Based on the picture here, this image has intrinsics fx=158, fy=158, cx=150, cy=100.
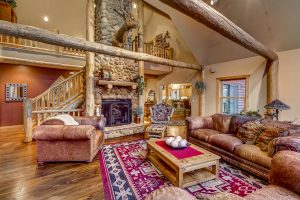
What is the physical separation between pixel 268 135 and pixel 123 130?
377 centimetres

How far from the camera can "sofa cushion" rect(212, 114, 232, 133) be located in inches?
142

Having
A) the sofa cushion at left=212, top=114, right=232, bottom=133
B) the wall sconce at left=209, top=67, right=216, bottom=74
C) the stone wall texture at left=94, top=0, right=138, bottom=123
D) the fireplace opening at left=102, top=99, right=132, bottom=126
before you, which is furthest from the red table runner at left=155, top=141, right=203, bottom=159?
the wall sconce at left=209, top=67, right=216, bottom=74

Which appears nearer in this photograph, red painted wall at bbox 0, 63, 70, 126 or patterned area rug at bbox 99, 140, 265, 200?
patterned area rug at bbox 99, 140, 265, 200

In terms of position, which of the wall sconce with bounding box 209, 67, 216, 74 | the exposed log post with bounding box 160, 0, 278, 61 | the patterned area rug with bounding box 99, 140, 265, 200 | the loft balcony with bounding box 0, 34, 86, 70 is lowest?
the patterned area rug with bounding box 99, 140, 265, 200

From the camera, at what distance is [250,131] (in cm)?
292

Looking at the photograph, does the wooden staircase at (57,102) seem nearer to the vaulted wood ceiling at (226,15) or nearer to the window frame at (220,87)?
the vaulted wood ceiling at (226,15)

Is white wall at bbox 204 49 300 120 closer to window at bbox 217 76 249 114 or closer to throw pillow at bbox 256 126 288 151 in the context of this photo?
window at bbox 217 76 249 114

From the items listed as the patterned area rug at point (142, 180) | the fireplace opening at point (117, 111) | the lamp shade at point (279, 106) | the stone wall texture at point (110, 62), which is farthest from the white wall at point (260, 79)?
the fireplace opening at point (117, 111)

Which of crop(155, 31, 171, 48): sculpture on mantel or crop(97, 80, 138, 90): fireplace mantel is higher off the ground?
crop(155, 31, 171, 48): sculpture on mantel

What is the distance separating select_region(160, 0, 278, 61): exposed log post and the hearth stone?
3737mm

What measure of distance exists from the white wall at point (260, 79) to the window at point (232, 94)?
0.51 ft

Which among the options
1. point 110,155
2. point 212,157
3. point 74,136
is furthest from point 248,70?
point 74,136

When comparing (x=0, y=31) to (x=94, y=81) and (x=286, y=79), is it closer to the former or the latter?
(x=94, y=81)

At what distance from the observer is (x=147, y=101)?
9789 millimetres
